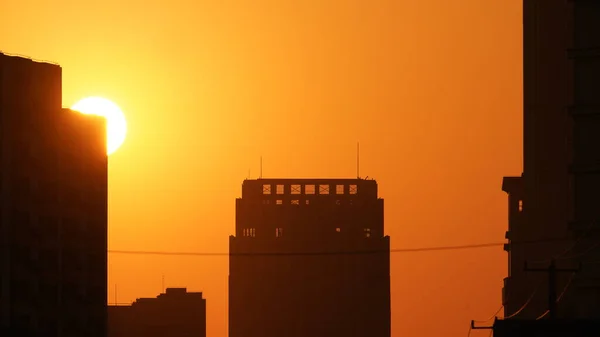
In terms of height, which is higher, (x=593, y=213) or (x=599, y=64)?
(x=599, y=64)

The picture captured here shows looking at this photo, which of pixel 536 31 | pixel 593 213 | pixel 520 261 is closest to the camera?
pixel 593 213

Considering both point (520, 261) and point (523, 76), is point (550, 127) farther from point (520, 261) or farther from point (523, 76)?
point (520, 261)

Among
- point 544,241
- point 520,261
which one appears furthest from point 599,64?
point 520,261

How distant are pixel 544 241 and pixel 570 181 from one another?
5173cm

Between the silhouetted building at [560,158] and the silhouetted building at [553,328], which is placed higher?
the silhouetted building at [560,158]

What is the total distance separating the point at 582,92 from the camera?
107438 millimetres

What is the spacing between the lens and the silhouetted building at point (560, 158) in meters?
106

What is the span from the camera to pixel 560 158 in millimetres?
145125

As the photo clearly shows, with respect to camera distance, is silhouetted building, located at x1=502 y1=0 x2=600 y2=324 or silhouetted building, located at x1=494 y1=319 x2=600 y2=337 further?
silhouetted building, located at x1=502 y1=0 x2=600 y2=324

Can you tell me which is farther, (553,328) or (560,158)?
(560,158)

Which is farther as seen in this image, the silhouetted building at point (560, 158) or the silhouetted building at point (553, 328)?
the silhouetted building at point (560, 158)

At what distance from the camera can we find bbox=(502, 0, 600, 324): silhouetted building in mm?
106375

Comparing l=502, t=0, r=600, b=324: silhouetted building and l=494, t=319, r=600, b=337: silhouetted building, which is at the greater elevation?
l=502, t=0, r=600, b=324: silhouetted building

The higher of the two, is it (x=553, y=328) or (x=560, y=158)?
(x=560, y=158)
